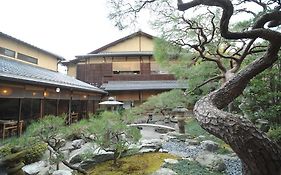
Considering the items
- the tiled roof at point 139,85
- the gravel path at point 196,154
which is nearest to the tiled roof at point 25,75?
the gravel path at point 196,154

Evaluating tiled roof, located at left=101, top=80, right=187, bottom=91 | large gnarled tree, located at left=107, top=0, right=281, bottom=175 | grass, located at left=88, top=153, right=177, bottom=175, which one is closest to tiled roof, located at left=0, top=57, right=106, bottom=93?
grass, located at left=88, top=153, right=177, bottom=175

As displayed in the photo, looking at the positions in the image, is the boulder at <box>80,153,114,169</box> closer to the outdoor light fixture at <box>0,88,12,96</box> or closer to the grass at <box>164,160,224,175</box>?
the grass at <box>164,160,224,175</box>

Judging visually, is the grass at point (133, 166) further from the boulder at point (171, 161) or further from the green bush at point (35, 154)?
the green bush at point (35, 154)

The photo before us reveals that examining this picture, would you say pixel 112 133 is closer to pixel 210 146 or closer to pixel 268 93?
pixel 210 146

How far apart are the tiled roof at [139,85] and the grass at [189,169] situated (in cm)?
1113

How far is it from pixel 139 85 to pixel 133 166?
40.2 ft

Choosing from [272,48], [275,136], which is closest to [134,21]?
[272,48]

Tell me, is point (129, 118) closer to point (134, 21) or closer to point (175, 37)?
point (134, 21)

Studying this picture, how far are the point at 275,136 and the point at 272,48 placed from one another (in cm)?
322

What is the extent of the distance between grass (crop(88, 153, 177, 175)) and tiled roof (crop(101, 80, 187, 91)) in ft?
35.8

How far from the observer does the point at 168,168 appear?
495 centimetres

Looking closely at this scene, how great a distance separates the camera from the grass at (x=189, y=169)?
15.9 feet

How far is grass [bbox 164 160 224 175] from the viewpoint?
4.83 meters

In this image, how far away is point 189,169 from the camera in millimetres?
5027
